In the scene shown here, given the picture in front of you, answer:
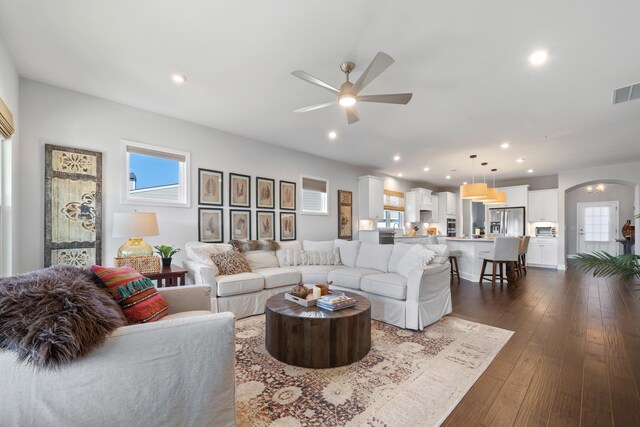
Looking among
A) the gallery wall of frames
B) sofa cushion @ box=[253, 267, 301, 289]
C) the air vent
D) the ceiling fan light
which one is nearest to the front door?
the air vent

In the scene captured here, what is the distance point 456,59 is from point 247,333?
11.3ft

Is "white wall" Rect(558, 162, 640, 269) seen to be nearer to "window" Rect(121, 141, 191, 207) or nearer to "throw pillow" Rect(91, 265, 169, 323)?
"window" Rect(121, 141, 191, 207)

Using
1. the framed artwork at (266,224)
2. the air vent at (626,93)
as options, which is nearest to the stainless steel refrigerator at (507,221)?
the air vent at (626,93)

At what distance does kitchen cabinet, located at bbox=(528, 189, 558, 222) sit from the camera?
7.74 meters

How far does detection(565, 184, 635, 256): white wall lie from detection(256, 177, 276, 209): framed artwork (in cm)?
879

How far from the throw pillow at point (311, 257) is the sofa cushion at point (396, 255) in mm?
1008

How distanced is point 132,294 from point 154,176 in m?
2.69

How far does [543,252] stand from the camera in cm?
783

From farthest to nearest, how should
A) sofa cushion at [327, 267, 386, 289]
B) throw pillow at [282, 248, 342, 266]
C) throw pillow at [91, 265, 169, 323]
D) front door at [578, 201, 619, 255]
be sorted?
front door at [578, 201, 619, 255]
throw pillow at [282, 248, 342, 266]
sofa cushion at [327, 267, 386, 289]
throw pillow at [91, 265, 169, 323]

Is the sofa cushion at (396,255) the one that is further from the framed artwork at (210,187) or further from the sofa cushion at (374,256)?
the framed artwork at (210,187)

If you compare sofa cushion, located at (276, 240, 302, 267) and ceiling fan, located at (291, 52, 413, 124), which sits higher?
ceiling fan, located at (291, 52, 413, 124)

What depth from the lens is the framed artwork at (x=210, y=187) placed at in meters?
4.27

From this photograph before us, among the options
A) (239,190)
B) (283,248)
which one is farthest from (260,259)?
(239,190)

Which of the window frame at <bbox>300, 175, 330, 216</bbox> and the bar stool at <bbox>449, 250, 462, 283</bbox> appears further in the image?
the bar stool at <bbox>449, 250, 462, 283</bbox>
